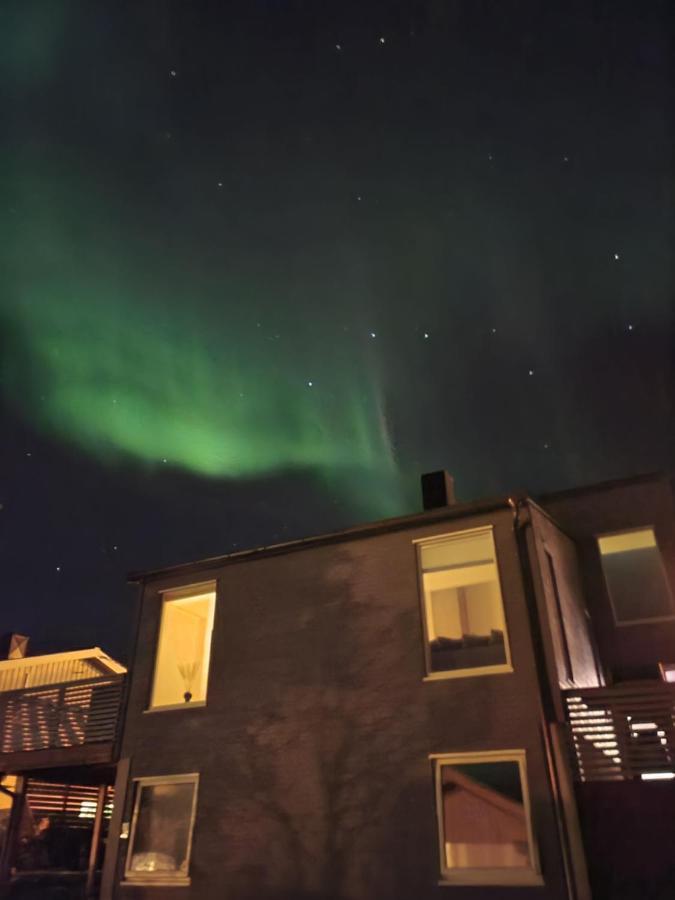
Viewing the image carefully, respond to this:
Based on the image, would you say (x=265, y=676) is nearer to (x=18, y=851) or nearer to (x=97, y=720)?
(x=97, y=720)

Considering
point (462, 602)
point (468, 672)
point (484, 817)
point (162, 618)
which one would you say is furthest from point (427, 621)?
point (162, 618)

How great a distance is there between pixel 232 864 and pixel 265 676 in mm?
3064

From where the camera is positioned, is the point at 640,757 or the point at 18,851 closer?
the point at 640,757

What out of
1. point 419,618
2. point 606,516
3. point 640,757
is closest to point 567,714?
point 640,757

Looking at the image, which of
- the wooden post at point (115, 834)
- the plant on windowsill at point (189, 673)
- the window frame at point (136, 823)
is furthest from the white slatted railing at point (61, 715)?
the window frame at point (136, 823)

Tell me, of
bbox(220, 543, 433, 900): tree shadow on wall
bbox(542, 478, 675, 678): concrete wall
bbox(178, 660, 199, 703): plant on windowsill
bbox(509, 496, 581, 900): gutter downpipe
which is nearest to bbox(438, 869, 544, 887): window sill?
bbox(509, 496, 581, 900): gutter downpipe

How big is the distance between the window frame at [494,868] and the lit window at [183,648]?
5.92 m

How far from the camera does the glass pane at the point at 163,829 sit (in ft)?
40.9

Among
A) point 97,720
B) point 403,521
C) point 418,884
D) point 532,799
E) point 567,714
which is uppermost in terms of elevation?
point 403,521

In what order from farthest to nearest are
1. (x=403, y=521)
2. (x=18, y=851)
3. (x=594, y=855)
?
(x=18, y=851) → (x=403, y=521) → (x=594, y=855)

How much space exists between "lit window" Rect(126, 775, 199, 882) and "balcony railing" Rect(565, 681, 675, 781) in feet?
22.9

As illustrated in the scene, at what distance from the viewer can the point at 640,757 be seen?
955cm

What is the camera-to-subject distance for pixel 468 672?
1104 centimetres

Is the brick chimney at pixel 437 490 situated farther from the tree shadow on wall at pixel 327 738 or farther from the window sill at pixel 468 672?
the window sill at pixel 468 672
